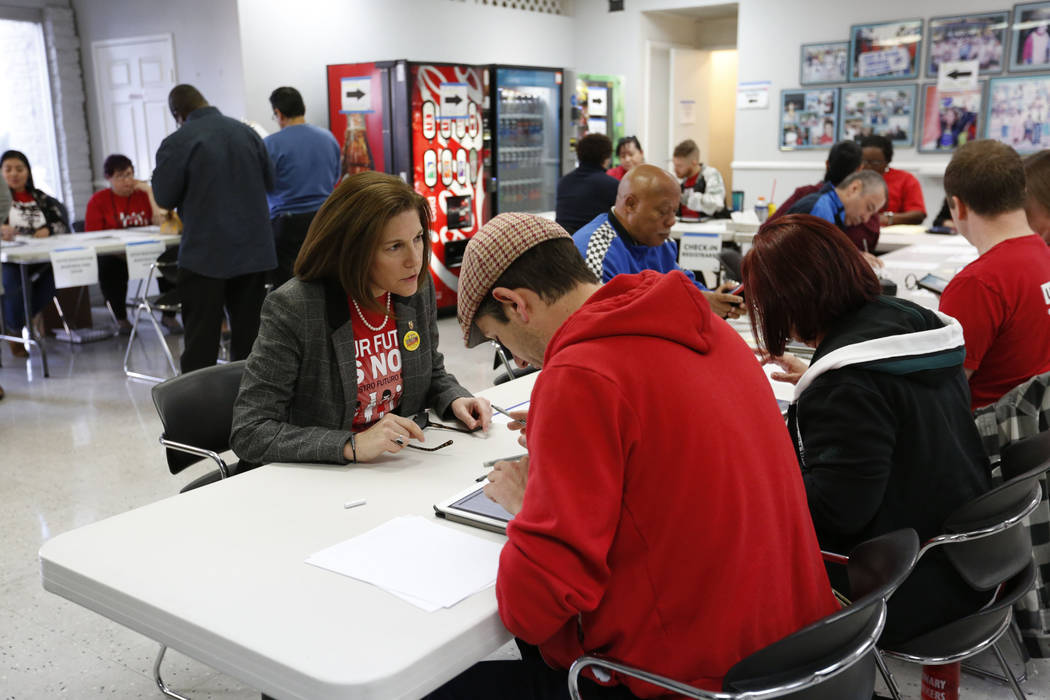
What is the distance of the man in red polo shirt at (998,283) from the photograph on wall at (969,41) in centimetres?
634

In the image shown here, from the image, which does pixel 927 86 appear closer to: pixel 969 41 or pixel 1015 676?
pixel 969 41

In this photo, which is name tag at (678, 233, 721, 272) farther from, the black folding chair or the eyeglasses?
the black folding chair

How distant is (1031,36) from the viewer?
7.71 meters

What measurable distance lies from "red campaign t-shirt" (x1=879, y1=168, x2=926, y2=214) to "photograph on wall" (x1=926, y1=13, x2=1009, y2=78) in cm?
188

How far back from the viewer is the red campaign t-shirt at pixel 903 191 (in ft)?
22.5

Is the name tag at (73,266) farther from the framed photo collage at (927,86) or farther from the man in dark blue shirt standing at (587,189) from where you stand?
the framed photo collage at (927,86)

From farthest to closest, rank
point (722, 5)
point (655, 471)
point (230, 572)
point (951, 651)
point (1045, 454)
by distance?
1. point (722, 5)
2. point (1045, 454)
3. point (951, 651)
4. point (230, 572)
5. point (655, 471)

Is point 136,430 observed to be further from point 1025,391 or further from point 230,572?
point 1025,391

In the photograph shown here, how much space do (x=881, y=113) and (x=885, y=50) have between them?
1.87 feet

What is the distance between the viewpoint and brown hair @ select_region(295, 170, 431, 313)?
210 cm

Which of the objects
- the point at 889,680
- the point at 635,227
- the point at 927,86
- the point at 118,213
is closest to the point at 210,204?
the point at 118,213

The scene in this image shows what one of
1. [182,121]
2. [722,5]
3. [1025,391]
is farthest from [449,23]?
[1025,391]

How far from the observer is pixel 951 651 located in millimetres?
1730

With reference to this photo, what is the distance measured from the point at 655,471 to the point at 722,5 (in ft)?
31.3
